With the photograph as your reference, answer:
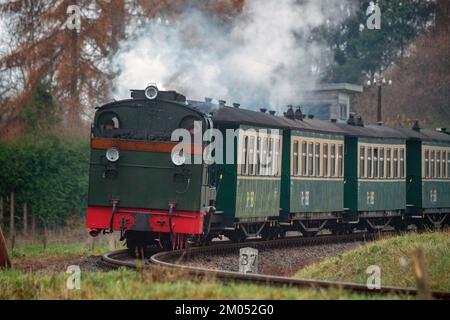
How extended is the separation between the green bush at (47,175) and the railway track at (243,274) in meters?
8.17

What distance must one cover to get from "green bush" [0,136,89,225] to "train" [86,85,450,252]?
24.3 feet

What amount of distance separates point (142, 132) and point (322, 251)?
21.0 ft

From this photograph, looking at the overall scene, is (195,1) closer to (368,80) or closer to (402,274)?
(402,274)

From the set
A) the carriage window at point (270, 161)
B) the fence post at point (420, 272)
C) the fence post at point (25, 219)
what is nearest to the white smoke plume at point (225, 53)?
the fence post at point (25, 219)

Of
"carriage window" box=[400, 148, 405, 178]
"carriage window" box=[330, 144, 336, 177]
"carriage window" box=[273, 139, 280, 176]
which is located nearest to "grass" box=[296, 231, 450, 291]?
"carriage window" box=[273, 139, 280, 176]

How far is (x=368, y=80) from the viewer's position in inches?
2258

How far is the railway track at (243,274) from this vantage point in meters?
11.4

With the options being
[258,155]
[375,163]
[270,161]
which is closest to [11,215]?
[270,161]

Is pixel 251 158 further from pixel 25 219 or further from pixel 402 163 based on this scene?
pixel 402 163

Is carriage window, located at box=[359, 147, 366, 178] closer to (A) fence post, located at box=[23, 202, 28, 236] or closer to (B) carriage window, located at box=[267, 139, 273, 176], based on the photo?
(B) carriage window, located at box=[267, 139, 273, 176]

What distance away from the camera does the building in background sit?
46.0 m

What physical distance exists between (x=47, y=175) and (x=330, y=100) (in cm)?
2193

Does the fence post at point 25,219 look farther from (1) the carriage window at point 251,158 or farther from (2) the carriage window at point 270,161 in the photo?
(1) the carriage window at point 251,158

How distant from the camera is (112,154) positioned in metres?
18.0
